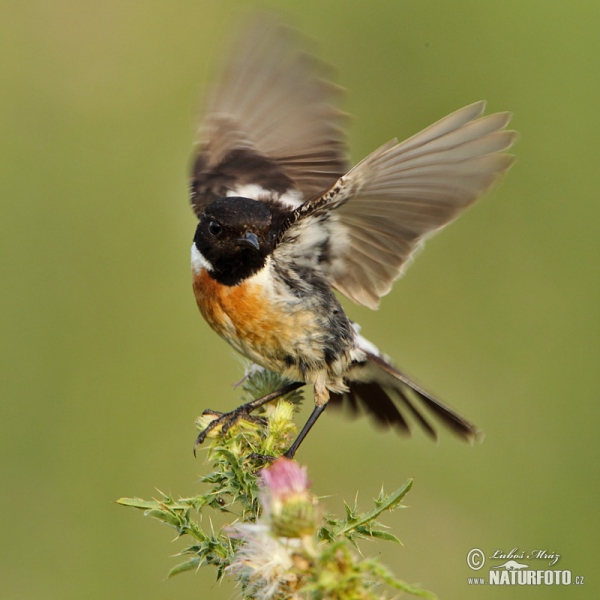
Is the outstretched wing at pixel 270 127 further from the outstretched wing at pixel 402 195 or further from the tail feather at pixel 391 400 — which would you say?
the tail feather at pixel 391 400

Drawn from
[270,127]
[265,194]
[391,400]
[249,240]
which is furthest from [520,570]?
[270,127]

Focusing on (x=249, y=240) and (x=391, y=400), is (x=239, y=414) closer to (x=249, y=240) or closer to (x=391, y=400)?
(x=249, y=240)

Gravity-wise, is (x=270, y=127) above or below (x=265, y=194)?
above

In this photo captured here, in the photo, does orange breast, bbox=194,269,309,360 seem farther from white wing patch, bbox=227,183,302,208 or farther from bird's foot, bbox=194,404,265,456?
white wing patch, bbox=227,183,302,208

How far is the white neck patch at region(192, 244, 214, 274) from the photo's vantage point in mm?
4495

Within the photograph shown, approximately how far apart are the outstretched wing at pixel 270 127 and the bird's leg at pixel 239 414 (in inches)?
62.9

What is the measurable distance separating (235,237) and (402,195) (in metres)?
0.89

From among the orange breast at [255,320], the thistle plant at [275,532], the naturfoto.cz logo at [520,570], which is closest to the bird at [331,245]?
the orange breast at [255,320]

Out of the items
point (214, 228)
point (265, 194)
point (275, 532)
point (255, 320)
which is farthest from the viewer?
point (265, 194)

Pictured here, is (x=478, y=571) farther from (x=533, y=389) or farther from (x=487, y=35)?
(x=487, y=35)

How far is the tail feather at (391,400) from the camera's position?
14.7 ft

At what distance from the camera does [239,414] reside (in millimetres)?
3619

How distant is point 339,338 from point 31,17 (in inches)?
220

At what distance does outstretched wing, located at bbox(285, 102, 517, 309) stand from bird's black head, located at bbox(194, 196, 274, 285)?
Result: 0.25 meters
